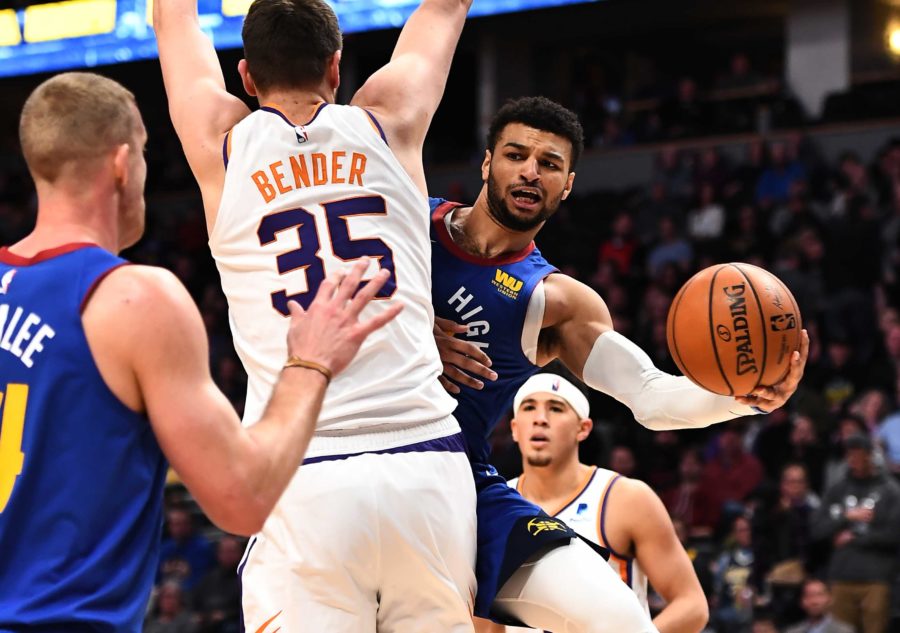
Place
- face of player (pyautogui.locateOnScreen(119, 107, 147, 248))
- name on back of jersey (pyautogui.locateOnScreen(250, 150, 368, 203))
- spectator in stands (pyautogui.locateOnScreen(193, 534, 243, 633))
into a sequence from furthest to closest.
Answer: spectator in stands (pyautogui.locateOnScreen(193, 534, 243, 633)) → name on back of jersey (pyautogui.locateOnScreen(250, 150, 368, 203)) → face of player (pyautogui.locateOnScreen(119, 107, 147, 248))

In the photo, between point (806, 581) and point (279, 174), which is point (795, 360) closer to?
point (279, 174)

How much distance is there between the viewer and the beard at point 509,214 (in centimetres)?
438

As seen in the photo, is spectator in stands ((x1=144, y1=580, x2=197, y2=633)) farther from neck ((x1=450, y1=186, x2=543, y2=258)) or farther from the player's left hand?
the player's left hand

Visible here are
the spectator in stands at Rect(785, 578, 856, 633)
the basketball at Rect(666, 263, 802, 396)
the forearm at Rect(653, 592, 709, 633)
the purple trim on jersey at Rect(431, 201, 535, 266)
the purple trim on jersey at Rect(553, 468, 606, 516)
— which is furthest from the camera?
the spectator in stands at Rect(785, 578, 856, 633)

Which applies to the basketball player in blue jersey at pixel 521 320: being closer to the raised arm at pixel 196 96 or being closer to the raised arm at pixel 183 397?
the raised arm at pixel 196 96

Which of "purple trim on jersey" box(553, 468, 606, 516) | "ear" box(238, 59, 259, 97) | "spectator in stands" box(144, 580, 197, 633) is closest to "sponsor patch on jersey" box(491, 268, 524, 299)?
"ear" box(238, 59, 259, 97)

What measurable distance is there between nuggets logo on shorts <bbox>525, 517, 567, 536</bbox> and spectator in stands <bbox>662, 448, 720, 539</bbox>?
658 cm

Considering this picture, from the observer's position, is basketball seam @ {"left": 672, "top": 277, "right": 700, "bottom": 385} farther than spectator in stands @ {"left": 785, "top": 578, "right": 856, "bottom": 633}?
No

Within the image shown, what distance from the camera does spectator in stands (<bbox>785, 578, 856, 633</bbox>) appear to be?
27.3 ft

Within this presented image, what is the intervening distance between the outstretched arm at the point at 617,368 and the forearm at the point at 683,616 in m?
1.41

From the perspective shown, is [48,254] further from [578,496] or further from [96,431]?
[578,496]

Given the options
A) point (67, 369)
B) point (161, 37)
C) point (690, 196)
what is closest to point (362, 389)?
point (67, 369)

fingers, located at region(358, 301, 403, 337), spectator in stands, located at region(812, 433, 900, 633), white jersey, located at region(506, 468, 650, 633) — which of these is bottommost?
spectator in stands, located at region(812, 433, 900, 633)

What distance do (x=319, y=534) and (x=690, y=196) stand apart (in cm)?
1152
